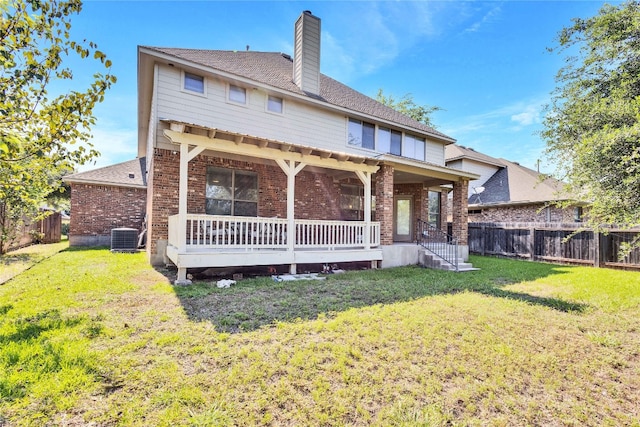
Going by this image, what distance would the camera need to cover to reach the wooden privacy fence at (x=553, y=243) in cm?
1038

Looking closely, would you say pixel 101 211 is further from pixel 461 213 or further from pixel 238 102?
pixel 461 213

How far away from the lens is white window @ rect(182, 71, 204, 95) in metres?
8.65

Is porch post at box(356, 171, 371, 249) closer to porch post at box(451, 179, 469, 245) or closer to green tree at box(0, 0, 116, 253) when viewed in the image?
porch post at box(451, 179, 469, 245)

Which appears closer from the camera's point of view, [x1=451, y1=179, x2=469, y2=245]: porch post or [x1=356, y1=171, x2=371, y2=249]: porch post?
[x1=356, y1=171, x2=371, y2=249]: porch post

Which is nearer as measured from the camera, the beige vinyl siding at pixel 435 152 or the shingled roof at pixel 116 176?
the shingled roof at pixel 116 176

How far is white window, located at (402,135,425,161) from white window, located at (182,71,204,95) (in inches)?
325

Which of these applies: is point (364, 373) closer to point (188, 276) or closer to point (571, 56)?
point (188, 276)

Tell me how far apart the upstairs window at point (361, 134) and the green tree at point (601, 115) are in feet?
19.2

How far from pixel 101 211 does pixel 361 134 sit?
489 inches

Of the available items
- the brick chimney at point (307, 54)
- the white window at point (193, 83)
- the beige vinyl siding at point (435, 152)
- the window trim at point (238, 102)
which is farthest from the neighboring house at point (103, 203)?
the beige vinyl siding at point (435, 152)

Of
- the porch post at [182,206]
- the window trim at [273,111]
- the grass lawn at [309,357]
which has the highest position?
the window trim at [273,111]

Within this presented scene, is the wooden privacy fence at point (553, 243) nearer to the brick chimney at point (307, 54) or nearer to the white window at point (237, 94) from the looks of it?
the brick chimney at point (307, 54)

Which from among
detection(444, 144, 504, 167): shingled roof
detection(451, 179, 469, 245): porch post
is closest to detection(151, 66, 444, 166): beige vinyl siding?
detection(451, 179, 469, 245): porch post

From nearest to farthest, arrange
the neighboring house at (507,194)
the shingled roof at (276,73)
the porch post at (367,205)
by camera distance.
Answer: the porch post at (367,205)
the shingled roof at (276,73)
the neighboring house at (507,194)
